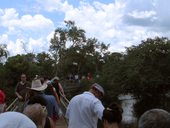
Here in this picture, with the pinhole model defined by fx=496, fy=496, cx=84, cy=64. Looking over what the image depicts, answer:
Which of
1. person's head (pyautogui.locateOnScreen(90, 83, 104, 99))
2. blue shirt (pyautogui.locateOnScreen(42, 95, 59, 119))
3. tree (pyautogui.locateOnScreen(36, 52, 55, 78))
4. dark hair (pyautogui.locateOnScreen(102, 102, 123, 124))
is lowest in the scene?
blue shirt (pyautogui.locateOnScreen(42, 95, 59, 119))

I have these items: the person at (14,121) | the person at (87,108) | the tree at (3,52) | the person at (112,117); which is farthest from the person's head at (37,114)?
the tree at (3,52)

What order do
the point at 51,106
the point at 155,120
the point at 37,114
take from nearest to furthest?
1. the point at 155,120
2. the point at 37,114
3. the point at 51,106

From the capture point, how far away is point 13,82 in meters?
45.3

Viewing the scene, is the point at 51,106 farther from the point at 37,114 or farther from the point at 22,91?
the point at 37,114

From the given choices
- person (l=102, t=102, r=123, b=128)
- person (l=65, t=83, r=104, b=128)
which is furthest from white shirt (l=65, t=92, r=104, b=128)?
person (l=102, t=102, r=123, b=128)

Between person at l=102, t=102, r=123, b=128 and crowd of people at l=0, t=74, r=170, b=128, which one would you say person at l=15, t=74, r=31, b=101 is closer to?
crowd of people at l=0, t=74, r=170, b=128

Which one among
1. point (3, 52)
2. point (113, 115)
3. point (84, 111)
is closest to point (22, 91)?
point (84, 111)

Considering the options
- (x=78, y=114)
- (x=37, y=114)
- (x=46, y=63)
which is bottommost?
(x=78, y=114)

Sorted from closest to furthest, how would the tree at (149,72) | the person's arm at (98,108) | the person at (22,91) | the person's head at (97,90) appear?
the person's arm at (98,108)
the person's head at (97,90)
the person at (22,91)
the tree at (149,72)

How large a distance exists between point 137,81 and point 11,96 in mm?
14291

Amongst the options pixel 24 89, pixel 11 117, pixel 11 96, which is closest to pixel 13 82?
pixel 11 96

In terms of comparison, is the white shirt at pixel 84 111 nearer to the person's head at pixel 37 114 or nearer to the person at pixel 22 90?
the person's head at pixel 37 114

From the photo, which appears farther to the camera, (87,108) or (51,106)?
(51,106)

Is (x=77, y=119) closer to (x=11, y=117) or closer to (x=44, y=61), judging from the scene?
(x=11, y=117)
